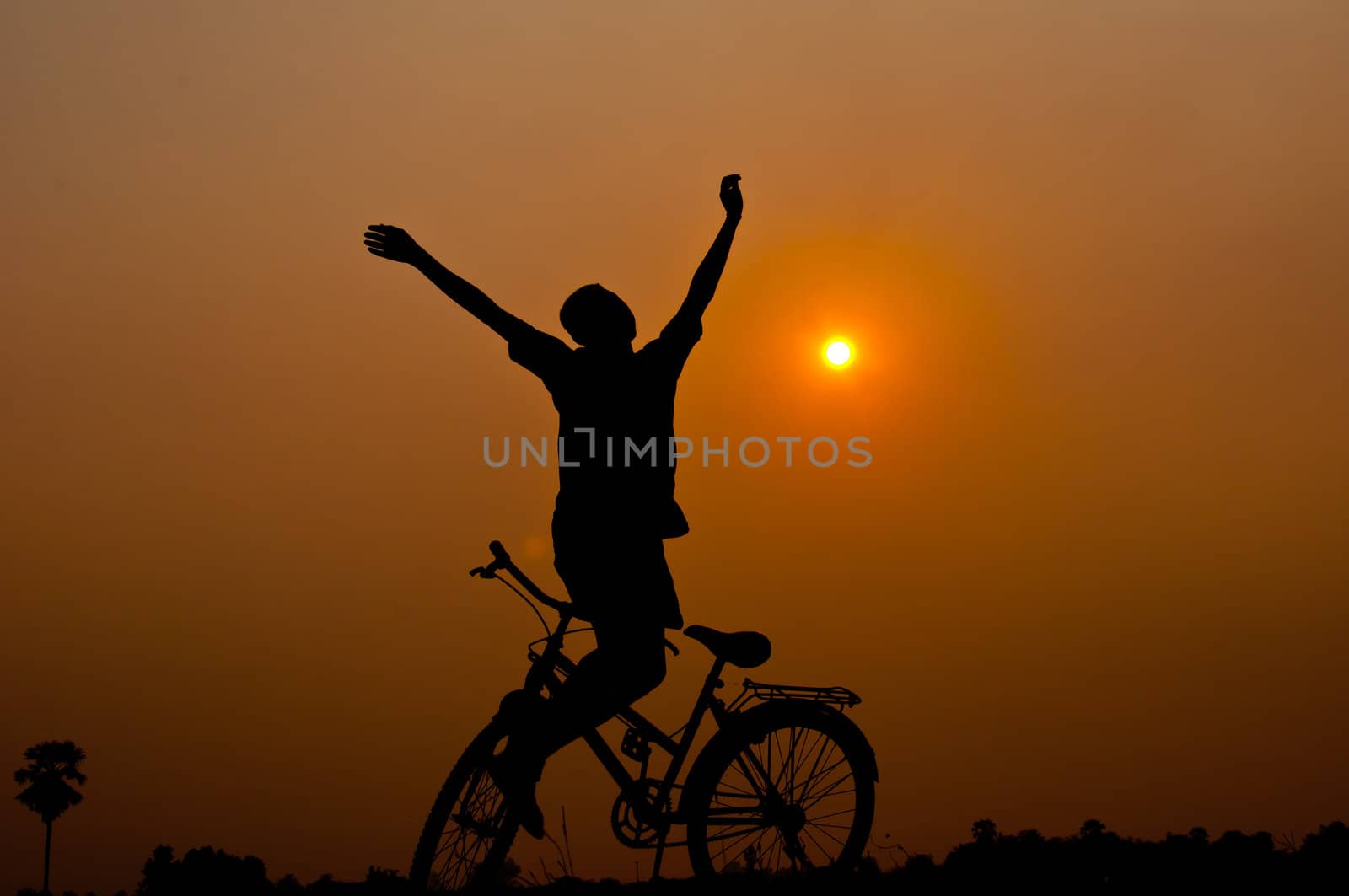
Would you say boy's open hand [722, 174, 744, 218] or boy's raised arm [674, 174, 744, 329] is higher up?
boy's open hand [722, 174, 744, 218]

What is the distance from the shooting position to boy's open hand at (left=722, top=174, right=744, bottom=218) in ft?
21.7

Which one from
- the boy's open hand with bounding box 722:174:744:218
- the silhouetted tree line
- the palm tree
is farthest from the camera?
the palm tree

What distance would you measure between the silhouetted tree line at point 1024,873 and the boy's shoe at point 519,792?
0.61 meters

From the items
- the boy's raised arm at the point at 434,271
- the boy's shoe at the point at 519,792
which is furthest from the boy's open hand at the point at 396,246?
the boy's shoe at the point at 519,792

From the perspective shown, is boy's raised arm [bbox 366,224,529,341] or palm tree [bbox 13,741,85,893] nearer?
boy's raised arm [bbox 366,224,529,341]

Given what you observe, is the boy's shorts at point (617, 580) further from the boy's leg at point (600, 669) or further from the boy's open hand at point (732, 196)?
the boy's open hand at point (732, 196)

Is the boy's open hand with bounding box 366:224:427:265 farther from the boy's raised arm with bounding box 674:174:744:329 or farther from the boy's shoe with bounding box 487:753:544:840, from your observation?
the boy's shoe with bounding box 487:753:544:840

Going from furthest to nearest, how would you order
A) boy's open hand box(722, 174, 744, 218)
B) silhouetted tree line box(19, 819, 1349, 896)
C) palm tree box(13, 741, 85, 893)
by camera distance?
1. palm tree box(13, 741, 85, 893)
2. boy's open hand box(722, 174, 744, 218)
3. silhouetted tree line box(19, 819, 1349, 896)

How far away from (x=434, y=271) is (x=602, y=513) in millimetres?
1397

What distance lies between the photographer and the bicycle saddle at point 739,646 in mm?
6223

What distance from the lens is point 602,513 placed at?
6.04 metres

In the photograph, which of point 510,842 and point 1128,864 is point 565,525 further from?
point 1128,864

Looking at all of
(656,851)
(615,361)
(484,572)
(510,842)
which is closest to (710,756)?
(656,851)

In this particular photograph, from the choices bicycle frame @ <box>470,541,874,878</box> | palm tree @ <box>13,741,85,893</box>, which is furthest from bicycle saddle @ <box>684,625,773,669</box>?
palm tree @ <box>13,741,85,893</box>
